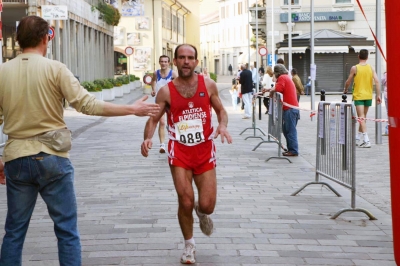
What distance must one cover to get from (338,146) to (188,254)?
3342 millimetres

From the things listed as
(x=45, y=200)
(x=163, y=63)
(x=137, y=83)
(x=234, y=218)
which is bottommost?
(x=234, y=218)

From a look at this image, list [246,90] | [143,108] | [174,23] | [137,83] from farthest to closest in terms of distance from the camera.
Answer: [174,23], [137,83], [246,90], [143,108]

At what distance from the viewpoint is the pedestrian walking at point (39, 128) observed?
5.04m

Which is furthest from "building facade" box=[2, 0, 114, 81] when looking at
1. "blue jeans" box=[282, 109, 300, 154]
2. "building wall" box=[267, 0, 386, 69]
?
"blue jeans" box=[282, 109, 300, 154]

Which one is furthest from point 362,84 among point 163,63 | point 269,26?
point 269,26

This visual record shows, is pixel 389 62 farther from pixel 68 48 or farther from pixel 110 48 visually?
pixel 110 48

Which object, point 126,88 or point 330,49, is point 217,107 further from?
point 126,88

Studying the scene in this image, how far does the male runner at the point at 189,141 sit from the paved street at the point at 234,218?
471 millimetres

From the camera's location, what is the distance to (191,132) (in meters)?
6.57

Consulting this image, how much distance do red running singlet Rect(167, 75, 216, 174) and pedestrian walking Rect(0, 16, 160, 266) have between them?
146 centimetres

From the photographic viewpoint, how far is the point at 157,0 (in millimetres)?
70312

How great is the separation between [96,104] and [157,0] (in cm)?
6631

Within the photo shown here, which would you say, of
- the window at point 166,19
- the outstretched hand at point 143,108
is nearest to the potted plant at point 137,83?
the window at point 166,19

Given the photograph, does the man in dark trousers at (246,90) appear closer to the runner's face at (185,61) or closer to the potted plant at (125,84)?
the runner's face at (185,61)
